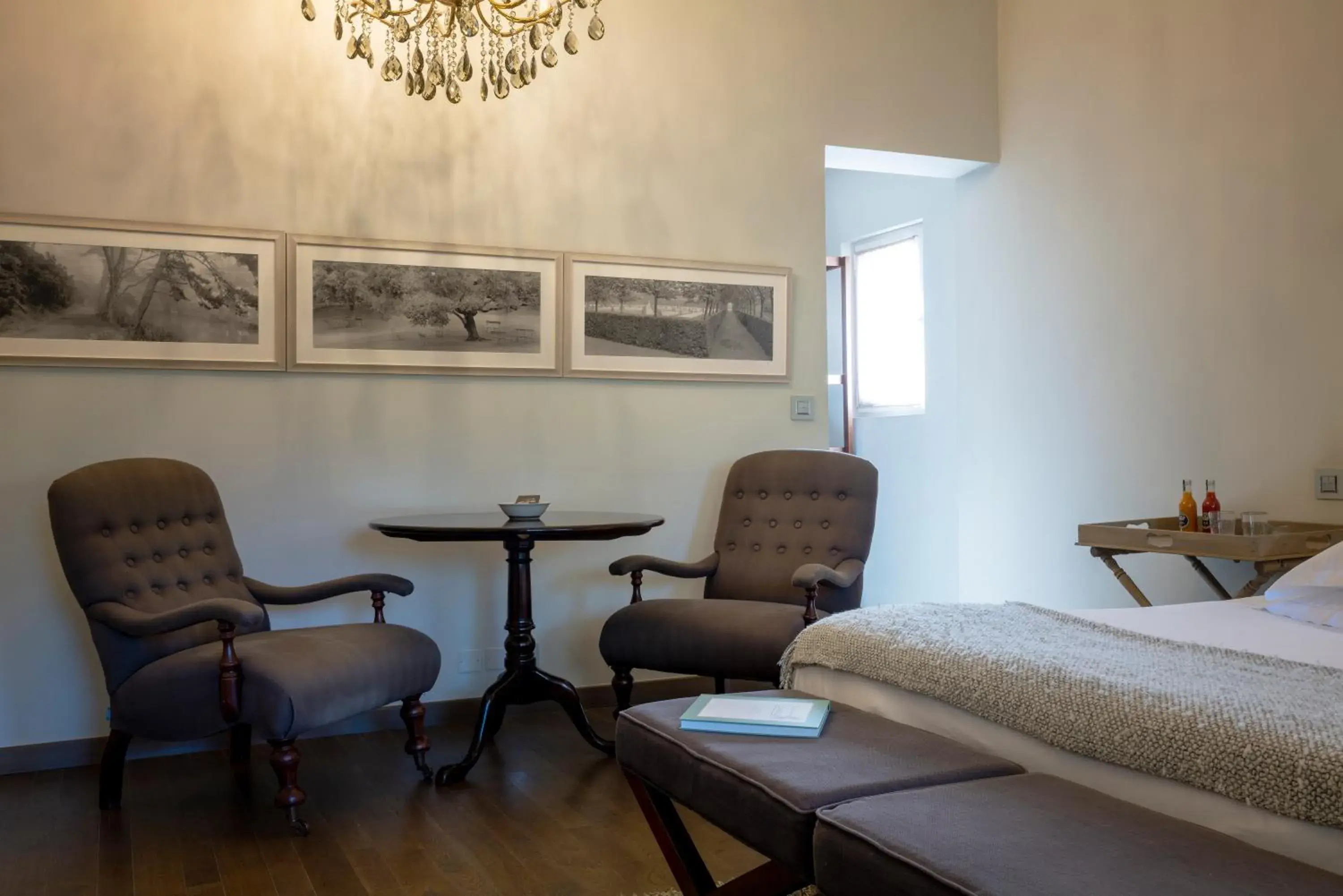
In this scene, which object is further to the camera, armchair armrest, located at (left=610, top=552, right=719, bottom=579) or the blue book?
armchair armrest, located at (left=610, top=552, right=719, bottom=579)

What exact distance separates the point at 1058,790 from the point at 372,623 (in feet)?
7.71

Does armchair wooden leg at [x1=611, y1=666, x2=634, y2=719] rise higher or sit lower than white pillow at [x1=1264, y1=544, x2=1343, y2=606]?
lower

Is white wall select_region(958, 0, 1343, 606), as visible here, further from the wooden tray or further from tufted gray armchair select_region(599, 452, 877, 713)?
tufted gray armchair select_region(599, 452, 877, 713)

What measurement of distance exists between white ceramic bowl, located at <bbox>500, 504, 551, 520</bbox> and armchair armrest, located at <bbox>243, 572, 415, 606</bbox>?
396mm

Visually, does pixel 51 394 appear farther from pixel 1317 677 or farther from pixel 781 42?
pixel 1317 677

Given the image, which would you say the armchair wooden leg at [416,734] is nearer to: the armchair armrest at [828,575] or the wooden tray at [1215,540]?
the armchair armrest at [828,575]

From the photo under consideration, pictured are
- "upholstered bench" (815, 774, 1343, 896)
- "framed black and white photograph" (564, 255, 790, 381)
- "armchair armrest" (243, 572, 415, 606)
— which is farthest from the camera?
"framed black and white photograph" (564, 255, 790, 381)

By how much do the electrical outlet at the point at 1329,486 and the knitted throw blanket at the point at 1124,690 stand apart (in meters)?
1.64

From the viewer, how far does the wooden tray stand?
3.39 metres

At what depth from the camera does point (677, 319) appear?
443cm

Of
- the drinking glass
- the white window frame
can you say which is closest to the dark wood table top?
the drinking glass

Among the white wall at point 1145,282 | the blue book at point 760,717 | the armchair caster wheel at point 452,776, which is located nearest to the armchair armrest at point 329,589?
the armchair caster wheel at point 452,776

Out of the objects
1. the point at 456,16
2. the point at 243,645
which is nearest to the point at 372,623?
the point at 243,645

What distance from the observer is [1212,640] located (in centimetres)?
234
